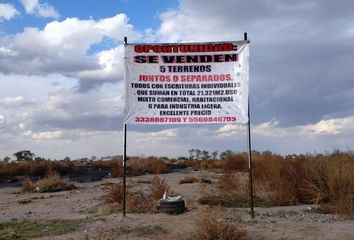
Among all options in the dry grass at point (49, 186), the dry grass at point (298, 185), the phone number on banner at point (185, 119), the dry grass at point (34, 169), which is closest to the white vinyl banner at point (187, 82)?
the phone number on banner at point (185, 119)

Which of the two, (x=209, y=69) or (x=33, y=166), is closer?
(x=209, y=69)

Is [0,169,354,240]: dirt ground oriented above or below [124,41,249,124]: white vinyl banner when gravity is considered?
below

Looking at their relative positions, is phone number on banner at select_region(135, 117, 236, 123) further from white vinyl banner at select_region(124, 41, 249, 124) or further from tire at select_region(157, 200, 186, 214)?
tire at select_region(157, 200, 186, 214)

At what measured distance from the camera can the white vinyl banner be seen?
1359 centimetres

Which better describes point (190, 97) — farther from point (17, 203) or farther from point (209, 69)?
point (17, 203)

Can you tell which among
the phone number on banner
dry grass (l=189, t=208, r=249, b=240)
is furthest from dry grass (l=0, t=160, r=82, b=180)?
dry grass (l=189, t=208, r=249, b=240)

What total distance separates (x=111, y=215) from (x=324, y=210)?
556 cm

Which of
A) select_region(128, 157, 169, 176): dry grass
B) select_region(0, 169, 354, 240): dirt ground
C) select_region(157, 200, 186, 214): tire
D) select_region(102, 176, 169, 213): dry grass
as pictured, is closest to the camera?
select_region(0, 169, 354, 240): dirt ground

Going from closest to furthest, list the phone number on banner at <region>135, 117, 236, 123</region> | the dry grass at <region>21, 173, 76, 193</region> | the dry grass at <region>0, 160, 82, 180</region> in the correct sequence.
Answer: the phone number on banner at <region>135, 117, 236, 123</region>, the dry grass at <region>21, 173, 76, 193</region>, the dry grass at <region>0, 160, 82, 180</region>

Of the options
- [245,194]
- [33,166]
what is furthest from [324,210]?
[33,166]

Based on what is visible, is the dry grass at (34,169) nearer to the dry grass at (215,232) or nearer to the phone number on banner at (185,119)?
the phone number on banner at (185,119)

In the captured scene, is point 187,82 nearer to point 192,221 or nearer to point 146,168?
point 192,221

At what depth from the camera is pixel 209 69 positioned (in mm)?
13734

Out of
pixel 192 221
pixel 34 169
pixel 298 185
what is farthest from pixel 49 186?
pixel 192 221
